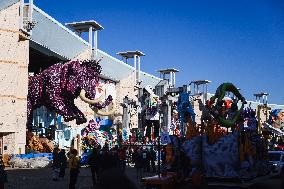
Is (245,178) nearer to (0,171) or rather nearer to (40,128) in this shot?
(0,171)

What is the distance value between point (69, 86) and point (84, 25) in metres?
19.0

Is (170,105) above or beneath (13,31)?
beneath

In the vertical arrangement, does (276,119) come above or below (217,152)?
above

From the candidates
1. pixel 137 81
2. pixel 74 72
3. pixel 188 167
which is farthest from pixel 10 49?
pixel 137 81

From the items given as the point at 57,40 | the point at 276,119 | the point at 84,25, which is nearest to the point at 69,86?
the point at 57,40

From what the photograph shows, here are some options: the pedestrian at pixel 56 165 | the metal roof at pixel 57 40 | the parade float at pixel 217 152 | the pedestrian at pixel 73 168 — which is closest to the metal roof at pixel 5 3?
the metal roof at pixel 57 40

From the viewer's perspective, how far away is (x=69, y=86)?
25.7 meters

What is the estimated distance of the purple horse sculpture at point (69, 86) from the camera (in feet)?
84.3

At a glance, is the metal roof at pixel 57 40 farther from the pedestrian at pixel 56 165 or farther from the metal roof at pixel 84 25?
the pedestrian at pixel 56 165

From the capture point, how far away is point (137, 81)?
5566 centimetres

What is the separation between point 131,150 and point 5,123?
26.2 feet

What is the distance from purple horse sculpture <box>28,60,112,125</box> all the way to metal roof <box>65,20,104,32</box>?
17.3m

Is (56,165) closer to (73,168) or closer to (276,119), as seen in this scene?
(73,168)


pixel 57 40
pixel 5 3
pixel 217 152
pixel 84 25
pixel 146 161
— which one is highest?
pixel 84 25
